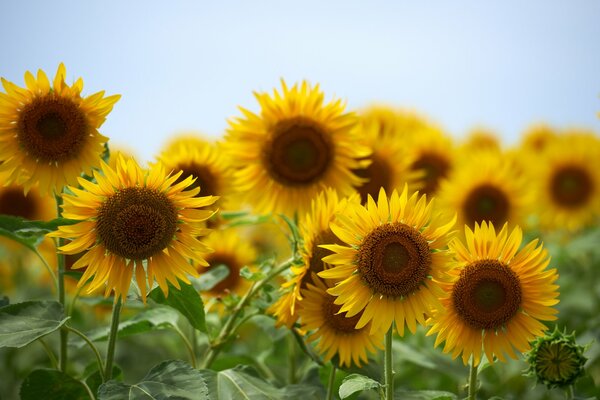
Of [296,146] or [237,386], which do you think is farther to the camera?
[296,146]

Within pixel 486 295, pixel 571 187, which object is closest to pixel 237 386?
pixel 486 295

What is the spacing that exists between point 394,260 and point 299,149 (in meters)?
1.25

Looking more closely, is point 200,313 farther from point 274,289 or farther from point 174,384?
point 274,289

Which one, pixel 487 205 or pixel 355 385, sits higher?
pixel 487 205

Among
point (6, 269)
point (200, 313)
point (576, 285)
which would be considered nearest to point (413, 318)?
point (200, 313)

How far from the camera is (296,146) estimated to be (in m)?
2.99

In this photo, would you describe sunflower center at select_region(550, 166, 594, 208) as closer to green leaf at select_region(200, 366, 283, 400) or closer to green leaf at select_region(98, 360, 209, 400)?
green leaf at select_region(200, 366, 283, 400)

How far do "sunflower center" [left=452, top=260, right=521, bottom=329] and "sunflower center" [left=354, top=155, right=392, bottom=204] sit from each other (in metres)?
1.35

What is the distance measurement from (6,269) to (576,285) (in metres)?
4.29

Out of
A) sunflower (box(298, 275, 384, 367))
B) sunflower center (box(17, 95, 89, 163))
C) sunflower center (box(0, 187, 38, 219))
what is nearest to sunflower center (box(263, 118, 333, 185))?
sunflower (box(298, 275, 384, 367))

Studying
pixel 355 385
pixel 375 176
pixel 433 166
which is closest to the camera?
pixel 355 385

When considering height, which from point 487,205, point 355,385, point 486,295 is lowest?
point 355,385

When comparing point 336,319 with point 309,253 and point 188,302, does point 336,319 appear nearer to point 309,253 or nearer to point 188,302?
point 309,253

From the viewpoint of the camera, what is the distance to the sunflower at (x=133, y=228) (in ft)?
6.28
